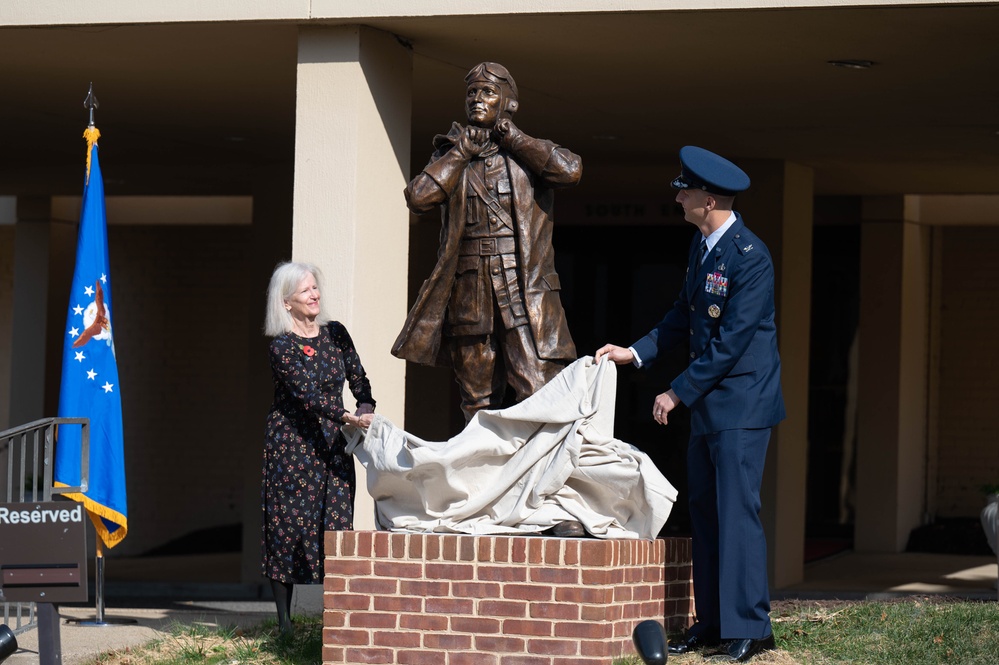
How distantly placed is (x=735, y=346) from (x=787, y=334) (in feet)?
20.4

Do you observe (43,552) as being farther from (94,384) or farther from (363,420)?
(94,384)

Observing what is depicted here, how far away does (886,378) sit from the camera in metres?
13.0

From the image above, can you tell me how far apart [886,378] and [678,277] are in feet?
6.85

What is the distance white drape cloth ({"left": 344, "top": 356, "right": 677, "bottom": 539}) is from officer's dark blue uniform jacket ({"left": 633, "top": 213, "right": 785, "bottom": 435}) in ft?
1.03

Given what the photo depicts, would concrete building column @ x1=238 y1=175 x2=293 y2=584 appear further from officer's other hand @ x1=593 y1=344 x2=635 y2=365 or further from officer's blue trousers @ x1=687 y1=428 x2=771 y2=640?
officer's blue trousers @ x1=687 y1=428 x2=771 y2=640

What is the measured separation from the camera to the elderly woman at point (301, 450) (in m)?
5.97

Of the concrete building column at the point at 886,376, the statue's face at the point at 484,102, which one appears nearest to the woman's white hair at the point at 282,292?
the statue's face at the point at 484,102

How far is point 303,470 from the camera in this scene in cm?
602

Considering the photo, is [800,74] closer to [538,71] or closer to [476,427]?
[538,71]

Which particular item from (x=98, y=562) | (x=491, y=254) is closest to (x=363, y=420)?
(x=491, y=254)

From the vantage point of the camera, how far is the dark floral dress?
5.97 meters

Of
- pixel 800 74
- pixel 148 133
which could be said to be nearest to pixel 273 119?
pixel 148 133

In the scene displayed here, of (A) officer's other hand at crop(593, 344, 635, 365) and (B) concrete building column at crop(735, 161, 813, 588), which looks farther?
(B) concrete building column at crop(735, 161, 813, 588)

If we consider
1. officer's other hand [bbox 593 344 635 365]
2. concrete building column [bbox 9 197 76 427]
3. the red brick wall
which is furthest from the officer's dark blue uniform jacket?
concrete building column [bbox 9 197 76 427]
